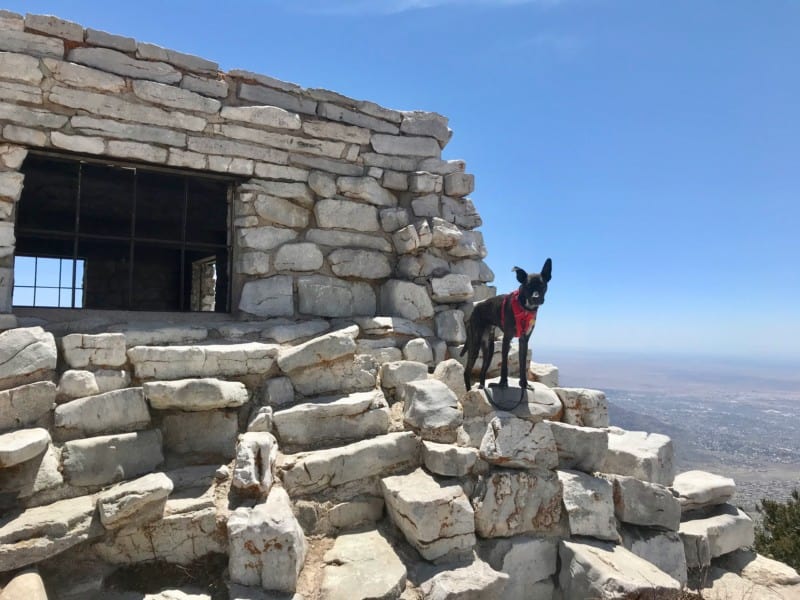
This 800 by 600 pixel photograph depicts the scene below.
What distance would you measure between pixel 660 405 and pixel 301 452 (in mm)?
189667

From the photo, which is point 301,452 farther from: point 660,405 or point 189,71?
point 660,405

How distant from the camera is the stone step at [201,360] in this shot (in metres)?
4.73

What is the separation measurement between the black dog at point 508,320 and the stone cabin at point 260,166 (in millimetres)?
828

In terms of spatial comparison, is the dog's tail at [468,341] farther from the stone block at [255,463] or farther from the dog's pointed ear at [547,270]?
the stone block at [255,463]

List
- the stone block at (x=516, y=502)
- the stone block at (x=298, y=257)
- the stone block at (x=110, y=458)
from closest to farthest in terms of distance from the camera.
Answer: the stone block at (x=110, y=458)
the stone block at (x=516, y=502)
the stone block at (x=298, y=257)

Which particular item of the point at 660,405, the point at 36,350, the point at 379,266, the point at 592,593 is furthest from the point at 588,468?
the point at 660,405

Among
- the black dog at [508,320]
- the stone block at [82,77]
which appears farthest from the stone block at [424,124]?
the stone block at [82,77]

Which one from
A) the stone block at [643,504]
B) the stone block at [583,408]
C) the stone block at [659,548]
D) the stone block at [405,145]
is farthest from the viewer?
the stone block at [405,145]

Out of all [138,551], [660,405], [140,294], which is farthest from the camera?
[660,405]

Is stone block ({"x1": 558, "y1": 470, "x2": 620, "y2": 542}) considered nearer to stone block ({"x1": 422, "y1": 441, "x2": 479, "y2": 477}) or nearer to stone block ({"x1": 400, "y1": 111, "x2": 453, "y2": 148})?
stone block ({"x1": 422, "y1": 441, "x2": 479, "y2": 477})

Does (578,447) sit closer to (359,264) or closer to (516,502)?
(516,502)

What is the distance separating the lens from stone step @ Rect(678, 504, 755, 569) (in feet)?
17.4

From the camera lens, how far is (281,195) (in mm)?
6176

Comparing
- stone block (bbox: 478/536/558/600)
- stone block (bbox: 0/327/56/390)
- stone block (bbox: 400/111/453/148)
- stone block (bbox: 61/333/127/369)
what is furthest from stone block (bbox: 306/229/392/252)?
stone block (bbox: 478/536/558/600)
